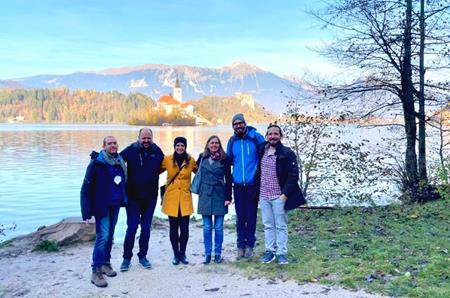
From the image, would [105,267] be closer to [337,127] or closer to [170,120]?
[337,127]

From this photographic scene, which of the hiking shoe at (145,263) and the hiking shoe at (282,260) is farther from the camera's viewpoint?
the hiking shoe at (145,263)

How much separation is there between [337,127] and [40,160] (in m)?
26.2

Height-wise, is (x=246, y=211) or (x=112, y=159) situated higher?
(x=112, y=159)

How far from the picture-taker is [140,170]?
→ 6164 millimetres

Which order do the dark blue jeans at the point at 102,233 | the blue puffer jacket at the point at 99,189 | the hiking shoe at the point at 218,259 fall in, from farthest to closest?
the hiking shoe at the point at 218,259
the dark blue jeans at the point at 102,233
the blue puffer jacket at the point at 99,189

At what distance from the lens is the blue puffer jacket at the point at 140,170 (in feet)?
20.2

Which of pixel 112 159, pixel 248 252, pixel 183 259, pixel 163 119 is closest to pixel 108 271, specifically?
pixel 183 259

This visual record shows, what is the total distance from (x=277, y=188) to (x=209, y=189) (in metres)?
0.92

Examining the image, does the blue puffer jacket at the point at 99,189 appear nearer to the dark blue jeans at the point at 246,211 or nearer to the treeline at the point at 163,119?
the dark blue jeans at the point at 246,211

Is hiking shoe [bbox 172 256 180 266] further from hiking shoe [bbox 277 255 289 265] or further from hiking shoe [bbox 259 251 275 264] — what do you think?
hiking shoe [bbox 277 255 289 265]

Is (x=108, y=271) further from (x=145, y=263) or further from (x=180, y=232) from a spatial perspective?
(x=180, y=232)

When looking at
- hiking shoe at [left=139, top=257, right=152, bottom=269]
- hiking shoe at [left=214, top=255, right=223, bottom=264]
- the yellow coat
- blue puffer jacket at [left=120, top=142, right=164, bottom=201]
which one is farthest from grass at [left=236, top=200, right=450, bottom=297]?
blue puffer jacket at [left=120, top=142, right=164, bottom=201]

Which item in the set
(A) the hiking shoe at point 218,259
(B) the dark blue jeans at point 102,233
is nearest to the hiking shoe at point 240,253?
(A) the hiking shoe at point 218,259

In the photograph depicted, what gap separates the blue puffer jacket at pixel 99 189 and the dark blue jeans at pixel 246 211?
5.30 ft
